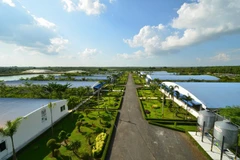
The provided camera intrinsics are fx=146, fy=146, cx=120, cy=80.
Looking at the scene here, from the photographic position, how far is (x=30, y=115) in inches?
976

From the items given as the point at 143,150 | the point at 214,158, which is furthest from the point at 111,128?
the point at 214,158

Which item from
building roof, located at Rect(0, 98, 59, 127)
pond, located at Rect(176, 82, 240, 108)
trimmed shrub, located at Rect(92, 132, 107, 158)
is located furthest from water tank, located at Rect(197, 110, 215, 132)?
building roof, located at Rect(0, 98, 59, 127)

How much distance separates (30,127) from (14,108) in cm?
601

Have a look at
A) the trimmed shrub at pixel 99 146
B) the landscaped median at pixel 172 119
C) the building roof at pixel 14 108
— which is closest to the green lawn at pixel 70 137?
the trimmed shrub at pixel 99 146

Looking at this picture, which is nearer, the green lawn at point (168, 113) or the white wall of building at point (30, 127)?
the white wall of building at point (30, 127)

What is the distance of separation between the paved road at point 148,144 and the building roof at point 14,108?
16.8 m

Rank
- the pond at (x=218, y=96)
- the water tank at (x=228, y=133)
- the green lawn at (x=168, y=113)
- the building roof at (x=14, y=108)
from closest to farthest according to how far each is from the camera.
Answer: the water tank at (x=228, y=133) → the building roof at (x=14, y=108) → the pond at (x=218, y=96) → the green lawn at (x=168, y=113)

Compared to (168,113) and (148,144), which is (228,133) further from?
(168,113)

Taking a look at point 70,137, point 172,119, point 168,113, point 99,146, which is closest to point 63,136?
point 70,137

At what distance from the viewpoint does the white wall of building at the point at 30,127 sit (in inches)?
822

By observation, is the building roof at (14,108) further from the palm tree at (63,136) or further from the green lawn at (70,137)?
the palm tree at (63,136)

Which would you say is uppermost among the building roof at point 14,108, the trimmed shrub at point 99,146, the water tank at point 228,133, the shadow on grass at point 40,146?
the building roof at point 14,108

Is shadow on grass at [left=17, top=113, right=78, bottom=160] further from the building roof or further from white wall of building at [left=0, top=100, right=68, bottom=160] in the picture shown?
the building roof

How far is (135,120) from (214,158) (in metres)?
16.8
